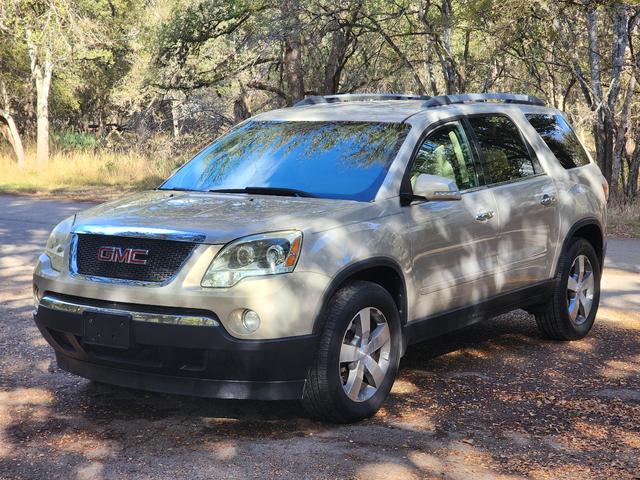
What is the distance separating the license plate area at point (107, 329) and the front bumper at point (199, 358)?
0.01 meters

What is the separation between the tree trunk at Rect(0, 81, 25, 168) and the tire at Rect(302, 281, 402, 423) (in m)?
23.7

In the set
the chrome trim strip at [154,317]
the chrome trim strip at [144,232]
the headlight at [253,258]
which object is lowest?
the chrome trim strip at [154,317]

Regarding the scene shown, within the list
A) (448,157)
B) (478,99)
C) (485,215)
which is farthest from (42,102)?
(485,215)

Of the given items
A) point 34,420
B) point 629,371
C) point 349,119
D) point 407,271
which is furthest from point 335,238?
point 629,371

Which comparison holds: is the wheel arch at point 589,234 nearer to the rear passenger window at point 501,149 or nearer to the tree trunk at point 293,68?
the rear passenger window at point 501,149

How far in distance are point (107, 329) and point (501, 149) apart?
3151 millimetres

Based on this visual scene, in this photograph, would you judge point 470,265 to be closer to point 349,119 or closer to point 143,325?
point 349,119

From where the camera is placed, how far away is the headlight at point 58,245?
17.1ft

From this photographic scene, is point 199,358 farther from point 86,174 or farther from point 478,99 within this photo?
point 86,174

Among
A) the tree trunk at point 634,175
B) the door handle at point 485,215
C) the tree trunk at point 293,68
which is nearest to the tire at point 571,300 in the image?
the door handle at point 485,215

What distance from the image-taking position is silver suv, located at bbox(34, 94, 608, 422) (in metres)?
4.68

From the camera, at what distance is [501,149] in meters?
6.58

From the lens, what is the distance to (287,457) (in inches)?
177

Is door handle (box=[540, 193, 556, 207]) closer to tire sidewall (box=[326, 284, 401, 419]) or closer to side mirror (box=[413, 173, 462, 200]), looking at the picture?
side mirror (box=[413, 173, 462, 200])
